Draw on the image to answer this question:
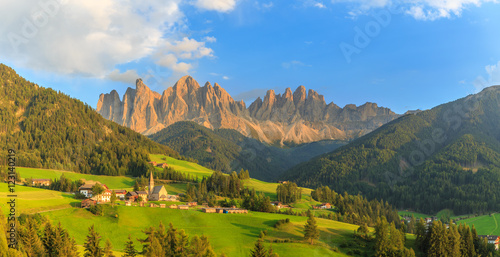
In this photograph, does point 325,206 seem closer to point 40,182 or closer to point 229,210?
point 229,210

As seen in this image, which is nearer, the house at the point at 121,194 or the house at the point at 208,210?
the house at the point at 208,210

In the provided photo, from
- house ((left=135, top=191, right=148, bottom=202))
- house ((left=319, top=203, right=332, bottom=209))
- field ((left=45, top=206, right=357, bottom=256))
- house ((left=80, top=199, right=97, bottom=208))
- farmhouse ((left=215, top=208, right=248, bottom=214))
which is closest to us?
field ((left=45, top=206, right=357, bottom=256))

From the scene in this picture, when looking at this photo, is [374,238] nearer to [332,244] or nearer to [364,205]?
[332,244]

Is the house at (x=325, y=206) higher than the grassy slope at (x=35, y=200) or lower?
lower

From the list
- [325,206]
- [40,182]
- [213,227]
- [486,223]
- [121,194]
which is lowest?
[486,223]

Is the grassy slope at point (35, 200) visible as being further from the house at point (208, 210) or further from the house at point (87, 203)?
the house at point (208, 210)

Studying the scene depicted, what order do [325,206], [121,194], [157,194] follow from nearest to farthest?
[121,194], [157,194], [325,206]

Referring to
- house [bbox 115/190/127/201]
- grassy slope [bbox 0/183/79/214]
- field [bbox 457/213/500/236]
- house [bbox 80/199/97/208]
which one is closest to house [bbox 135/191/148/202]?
house [bbox 115/190/127/201]

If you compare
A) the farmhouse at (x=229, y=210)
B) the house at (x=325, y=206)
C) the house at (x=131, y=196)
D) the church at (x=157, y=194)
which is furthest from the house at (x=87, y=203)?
the house at (x=325, y=206)

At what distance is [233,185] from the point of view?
554 feet

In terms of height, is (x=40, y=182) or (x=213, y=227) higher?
(x=40, y=182)

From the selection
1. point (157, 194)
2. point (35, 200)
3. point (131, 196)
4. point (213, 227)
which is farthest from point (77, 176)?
point (213, 227)

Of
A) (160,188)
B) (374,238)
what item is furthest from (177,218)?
(374,238)

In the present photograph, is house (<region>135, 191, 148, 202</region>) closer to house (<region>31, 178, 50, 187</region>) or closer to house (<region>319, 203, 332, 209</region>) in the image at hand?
house (<region>31, 178, 50, 187</region>)
